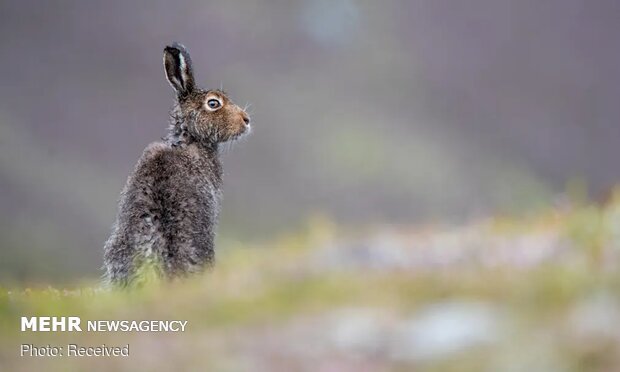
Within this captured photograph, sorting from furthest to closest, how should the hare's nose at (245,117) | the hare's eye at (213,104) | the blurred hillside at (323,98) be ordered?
the blurred hillside at (323,98) → the hare's nose at (245,117) → the hare's eye at (213,104)

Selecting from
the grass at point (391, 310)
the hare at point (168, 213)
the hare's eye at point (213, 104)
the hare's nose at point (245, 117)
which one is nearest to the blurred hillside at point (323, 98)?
the hare's nose at point (245, 117)

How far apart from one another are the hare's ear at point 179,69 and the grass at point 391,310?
15.2ft

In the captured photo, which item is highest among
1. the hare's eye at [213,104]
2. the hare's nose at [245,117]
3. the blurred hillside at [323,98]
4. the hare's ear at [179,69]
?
the blurred hillside at [323,98]

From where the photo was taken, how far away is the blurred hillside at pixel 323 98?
48031 millimetres

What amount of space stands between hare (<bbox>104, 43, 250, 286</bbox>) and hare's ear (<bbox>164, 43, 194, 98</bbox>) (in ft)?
0.05

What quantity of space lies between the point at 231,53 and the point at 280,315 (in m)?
64.1

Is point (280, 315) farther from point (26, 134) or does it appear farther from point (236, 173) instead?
point (236, 173)

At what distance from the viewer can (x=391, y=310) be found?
845 cm

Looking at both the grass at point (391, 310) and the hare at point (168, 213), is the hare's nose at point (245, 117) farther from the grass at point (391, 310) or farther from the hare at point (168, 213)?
the grass at point (391, 310)

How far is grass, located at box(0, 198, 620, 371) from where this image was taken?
7.68m

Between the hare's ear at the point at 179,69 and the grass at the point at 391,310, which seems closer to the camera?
the grass at the point at 391,310

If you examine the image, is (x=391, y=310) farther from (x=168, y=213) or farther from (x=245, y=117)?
(x=245, y=117)

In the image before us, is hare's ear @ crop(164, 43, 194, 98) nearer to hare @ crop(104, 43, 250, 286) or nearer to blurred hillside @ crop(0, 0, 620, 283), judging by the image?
hare @ crop(104, 43, 250, 286)

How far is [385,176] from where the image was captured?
64.1 metres
